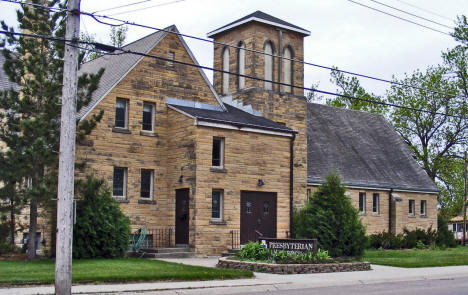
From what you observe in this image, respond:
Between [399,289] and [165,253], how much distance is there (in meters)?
11.4

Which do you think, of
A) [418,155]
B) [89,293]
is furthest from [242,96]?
[418,155]

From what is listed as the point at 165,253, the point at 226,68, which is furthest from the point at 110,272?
the point at 226,68

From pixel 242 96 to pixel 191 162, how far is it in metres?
8.21

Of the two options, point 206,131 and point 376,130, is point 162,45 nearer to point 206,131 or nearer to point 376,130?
point 206,131

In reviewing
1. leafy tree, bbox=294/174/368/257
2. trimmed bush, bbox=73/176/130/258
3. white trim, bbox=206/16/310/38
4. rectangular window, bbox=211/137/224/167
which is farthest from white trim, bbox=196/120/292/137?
white trim, bbox=206/16/310/38

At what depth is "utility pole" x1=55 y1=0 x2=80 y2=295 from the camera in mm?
14711

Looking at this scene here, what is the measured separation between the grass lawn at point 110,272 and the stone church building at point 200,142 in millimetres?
5856

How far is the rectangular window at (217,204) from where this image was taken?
28.8 metres

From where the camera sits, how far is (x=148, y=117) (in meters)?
30.1

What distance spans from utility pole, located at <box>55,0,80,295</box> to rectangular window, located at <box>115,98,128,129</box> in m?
13.2

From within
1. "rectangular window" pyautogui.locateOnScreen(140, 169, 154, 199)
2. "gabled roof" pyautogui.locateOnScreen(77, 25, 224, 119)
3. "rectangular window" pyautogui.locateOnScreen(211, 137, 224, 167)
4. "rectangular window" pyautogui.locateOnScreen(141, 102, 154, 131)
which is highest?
"gabled roof" pyautogui.locateOnScreen(77, 25, 224, 119)

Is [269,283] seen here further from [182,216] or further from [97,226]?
[182,216]

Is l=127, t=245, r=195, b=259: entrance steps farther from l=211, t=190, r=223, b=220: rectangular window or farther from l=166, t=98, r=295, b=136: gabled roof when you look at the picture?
l=166, t=98, r=295, b=136: gabled roof

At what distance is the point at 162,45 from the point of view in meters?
30.5
